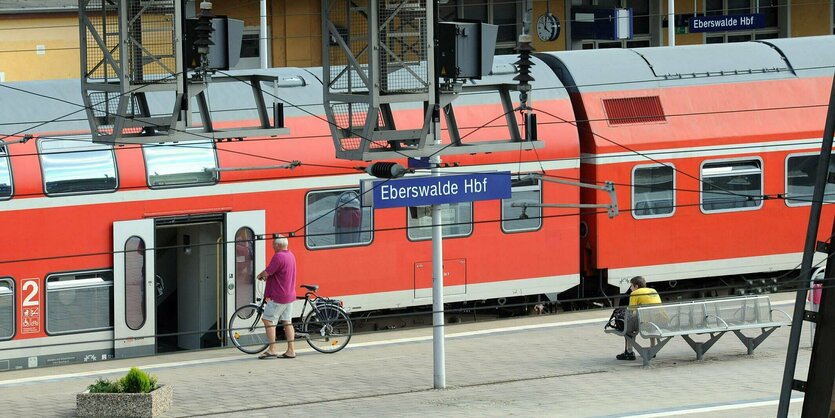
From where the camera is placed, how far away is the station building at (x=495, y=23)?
30594 millimetres

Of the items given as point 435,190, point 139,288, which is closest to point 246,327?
point 139,288

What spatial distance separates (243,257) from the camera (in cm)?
1945

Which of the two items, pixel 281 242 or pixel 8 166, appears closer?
pixel 8 166

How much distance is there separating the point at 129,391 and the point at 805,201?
438 inches

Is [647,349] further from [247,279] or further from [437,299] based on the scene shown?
[247,279]

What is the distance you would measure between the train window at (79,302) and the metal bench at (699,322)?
6.17 meters

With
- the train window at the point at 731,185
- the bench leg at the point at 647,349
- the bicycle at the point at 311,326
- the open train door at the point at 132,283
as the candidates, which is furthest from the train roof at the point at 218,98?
the bench leg at the point at 647,349

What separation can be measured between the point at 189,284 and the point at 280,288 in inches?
60.8

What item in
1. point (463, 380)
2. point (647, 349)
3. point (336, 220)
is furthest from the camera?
point (336, 220)

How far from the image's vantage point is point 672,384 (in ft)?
57.3

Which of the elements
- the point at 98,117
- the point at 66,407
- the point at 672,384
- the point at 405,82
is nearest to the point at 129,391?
the point at 66,407

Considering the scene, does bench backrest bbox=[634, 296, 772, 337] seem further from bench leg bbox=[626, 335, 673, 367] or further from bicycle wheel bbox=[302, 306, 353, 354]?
bicycle wheel bbox=[302, 306, 353, 354]

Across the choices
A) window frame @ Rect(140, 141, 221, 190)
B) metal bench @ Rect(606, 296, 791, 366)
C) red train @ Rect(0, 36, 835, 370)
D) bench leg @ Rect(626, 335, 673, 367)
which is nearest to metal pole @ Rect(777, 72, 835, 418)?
red train @ Rect(0, 36, 835, 370)

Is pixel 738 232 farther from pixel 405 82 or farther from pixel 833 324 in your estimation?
pixel 833 324
